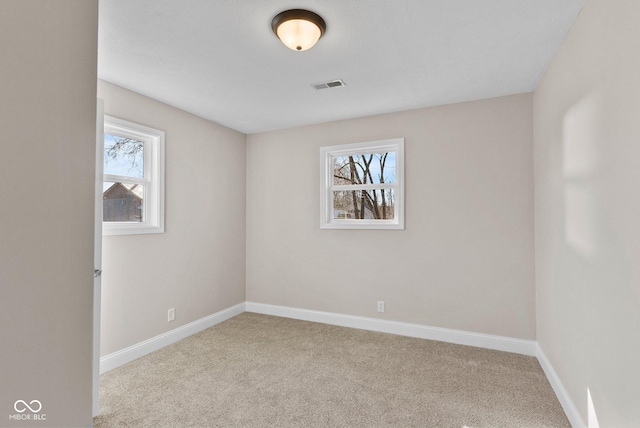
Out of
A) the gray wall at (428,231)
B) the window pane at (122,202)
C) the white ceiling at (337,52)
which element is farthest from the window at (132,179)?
the gray wall at (428,231)

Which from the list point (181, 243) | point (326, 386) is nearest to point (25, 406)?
point (326, 386)

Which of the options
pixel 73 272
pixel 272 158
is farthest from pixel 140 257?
pixel 73 272

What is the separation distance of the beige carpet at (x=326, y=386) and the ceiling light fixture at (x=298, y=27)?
8.09 feet

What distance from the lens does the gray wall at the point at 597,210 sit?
142cm

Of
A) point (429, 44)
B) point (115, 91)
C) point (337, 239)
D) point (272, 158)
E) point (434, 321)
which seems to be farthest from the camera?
point (272, 158)

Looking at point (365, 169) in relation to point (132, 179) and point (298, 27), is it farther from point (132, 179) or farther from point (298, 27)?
point (132, 179)

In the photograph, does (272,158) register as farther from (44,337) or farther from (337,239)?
(44,337)

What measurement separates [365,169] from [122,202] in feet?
8.86

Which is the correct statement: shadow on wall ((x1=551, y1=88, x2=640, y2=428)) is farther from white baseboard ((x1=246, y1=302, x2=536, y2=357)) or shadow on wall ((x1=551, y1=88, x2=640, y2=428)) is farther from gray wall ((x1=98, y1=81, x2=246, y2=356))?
gray wall ((x1=98, y1=81, x2=246, y2=356))

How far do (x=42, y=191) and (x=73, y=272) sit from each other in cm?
20

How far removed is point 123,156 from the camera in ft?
10.5

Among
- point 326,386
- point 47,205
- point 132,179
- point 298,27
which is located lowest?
point 326,386

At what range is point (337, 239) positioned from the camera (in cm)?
414

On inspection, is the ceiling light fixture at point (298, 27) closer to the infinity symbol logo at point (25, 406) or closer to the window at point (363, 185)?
the window at point (363, 185)
